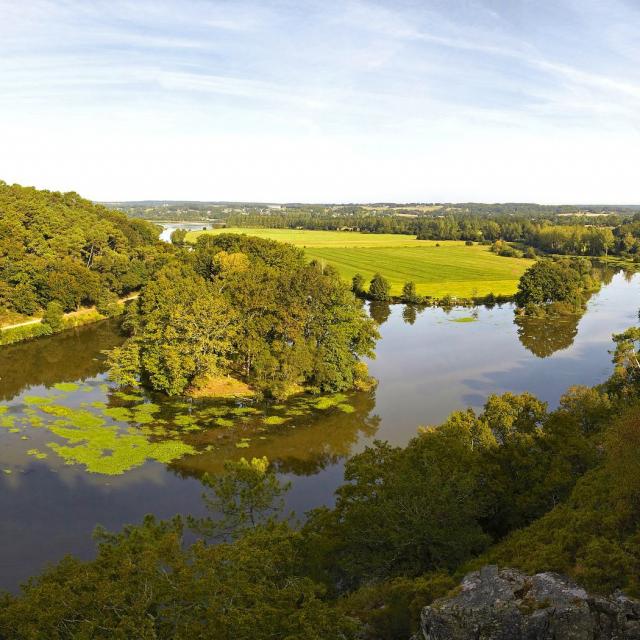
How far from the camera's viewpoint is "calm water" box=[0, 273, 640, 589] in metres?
32.5

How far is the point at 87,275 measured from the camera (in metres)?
81.0

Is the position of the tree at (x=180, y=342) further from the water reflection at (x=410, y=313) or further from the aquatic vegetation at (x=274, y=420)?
the water reflection at (x=410, y=313)

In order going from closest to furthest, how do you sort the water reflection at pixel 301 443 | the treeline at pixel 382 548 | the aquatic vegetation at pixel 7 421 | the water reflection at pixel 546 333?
the treeline at pixel 382 548, the water reflection at pixel 301 443, the aquatic vegetation at pixel 7 421, the water reflection at pixel 546 333

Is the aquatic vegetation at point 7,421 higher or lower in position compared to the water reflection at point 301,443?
higher

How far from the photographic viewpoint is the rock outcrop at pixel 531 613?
39.9 feet

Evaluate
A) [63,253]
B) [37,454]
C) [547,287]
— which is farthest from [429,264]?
[37,454]

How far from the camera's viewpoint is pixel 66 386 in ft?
177

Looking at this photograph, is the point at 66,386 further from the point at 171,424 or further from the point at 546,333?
the point at 546,333

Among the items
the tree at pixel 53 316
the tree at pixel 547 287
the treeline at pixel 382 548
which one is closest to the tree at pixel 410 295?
the tree at pixel 547 287

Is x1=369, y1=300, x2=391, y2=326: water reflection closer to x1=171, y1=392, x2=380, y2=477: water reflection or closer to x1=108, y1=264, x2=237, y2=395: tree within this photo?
x1=108, y1=264, x2=237, y2=395: tree

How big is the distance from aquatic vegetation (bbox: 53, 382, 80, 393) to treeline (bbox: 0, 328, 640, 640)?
99.6ft

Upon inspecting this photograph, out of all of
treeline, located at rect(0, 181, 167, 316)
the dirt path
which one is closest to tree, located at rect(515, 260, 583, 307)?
treeline, located at rect(0, 181, 167, 316)

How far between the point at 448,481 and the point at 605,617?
29.2ft

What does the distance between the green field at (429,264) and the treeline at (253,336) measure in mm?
54562
